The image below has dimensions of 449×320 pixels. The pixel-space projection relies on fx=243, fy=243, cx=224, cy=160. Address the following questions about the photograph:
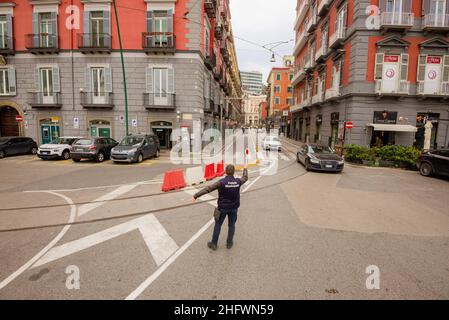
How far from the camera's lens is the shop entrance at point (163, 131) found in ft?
72.9

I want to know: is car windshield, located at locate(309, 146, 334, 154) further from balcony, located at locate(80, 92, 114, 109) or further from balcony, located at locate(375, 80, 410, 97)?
balcony, located at locate(80, 92, 114, 109)

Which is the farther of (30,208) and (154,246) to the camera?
(30,208)

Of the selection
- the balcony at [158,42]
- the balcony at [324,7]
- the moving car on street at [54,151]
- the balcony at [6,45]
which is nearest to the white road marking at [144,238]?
the moving car on street at [54,151]

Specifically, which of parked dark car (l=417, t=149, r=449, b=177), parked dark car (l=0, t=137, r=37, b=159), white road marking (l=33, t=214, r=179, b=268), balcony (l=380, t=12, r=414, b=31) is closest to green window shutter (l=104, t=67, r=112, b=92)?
parked dark car (l=0, t=137, r=37, b=159)

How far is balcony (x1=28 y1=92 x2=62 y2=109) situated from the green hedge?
24598 mm

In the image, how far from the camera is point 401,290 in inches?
140

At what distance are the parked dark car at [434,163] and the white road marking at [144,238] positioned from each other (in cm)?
1344

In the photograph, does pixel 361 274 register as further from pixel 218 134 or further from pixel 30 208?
pixel 218 134

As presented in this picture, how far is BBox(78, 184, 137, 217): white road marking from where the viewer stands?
6777mm

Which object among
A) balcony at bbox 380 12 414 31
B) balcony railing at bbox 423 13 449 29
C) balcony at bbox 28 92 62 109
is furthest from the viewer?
balcony at bbox 28 92 62 109

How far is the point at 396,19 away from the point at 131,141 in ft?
70.5

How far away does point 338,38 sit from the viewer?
69.7ft
